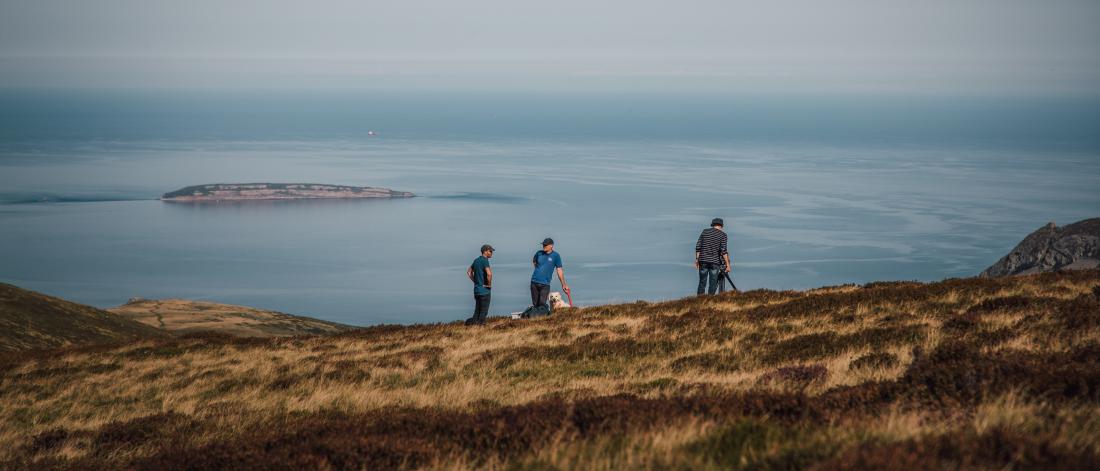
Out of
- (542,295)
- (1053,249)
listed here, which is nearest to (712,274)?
(542,295)

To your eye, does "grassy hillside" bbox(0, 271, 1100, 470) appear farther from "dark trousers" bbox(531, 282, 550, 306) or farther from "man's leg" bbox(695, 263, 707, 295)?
"man's leg" bbox(695, 263, 707, 295)

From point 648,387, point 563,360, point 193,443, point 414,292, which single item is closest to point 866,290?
point 563,360

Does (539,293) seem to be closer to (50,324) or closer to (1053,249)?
(50,324)

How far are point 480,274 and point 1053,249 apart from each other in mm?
26533

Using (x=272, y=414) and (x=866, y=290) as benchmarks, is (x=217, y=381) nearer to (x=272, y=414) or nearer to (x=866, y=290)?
(x=272, y=414)

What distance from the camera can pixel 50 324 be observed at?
35.2m

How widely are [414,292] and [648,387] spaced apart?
14352 centimetres

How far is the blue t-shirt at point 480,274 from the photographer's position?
21.2m

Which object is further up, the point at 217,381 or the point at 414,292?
the point at 217,381

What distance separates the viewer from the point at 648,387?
1202 centimetres

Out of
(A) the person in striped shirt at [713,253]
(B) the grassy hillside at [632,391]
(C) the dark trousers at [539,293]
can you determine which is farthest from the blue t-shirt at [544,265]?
(A) the person in striped shirt at [713,253]

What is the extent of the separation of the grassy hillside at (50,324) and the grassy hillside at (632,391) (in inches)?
408

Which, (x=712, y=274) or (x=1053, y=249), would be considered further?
(x=1053, y=249)

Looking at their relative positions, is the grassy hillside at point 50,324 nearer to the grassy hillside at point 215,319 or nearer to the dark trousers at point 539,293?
the grassy hillside at point 215,319
